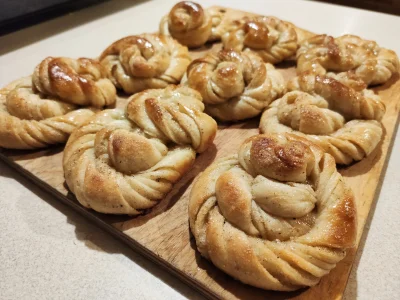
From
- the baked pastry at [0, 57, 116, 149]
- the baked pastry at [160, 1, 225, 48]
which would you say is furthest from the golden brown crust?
the baked pastry at [160, 1, 225, 48]

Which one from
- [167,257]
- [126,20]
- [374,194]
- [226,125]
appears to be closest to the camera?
[167,257]

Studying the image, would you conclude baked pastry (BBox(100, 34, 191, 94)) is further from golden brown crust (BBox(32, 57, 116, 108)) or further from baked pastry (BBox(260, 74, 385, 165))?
baked pastry (BBox(260, 74, 385, 165))

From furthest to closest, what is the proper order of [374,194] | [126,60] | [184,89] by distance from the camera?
[126,60], [184,89], [374,194]

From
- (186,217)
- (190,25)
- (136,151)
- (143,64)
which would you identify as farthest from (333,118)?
(190,25)

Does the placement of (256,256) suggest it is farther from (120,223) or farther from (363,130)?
(363,130)

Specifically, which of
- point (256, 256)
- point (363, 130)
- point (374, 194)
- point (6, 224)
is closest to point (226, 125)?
point (363, 130)

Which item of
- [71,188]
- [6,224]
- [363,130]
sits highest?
[363,130]
